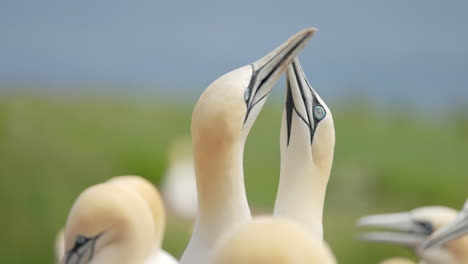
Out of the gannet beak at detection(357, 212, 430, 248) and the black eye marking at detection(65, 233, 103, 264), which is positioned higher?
the gannet beak at detection(357, 212, 430, 248)

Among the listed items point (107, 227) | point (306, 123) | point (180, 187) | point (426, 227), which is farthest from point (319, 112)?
point (180, 187)

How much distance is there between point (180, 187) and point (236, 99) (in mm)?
3603

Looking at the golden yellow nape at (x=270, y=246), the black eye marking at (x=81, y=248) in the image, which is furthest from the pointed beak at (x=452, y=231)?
the golden yellow nape at (x=270, y=246)

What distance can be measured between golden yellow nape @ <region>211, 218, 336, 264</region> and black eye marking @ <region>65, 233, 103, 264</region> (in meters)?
0.76

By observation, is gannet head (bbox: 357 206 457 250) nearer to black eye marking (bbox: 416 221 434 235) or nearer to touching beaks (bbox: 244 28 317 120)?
black eye marking (bbox: 416 221 434 235)

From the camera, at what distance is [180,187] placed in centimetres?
559

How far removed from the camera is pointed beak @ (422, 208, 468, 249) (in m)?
2.60

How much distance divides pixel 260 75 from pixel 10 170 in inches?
139

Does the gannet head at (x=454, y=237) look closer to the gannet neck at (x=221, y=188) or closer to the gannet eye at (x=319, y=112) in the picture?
the gannet eye at (x=319, y=112)

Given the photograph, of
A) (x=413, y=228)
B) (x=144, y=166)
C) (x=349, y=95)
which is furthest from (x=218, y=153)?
(x=349, y=95)

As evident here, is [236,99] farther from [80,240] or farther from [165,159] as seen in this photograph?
[165,159]

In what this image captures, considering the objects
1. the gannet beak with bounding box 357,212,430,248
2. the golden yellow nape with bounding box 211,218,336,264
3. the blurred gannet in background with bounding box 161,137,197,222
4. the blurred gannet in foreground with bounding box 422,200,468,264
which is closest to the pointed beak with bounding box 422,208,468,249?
the blurred gannet in foreground with bounding box 422,200,468,264

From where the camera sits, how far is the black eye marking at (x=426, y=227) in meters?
3.00

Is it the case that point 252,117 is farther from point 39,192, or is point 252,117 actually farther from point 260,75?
point 39,192
